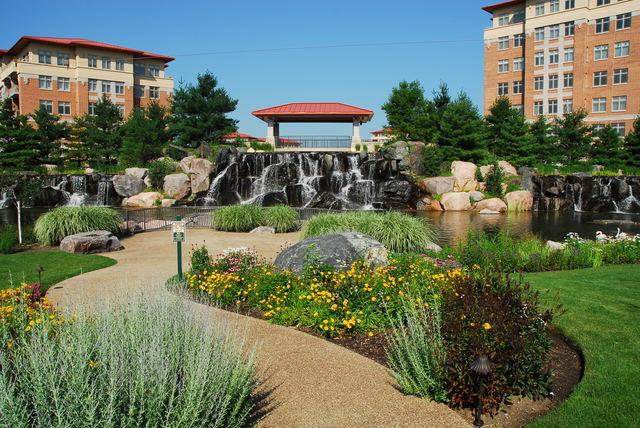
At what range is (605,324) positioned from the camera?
816 centimetres

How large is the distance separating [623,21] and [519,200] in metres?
29.9

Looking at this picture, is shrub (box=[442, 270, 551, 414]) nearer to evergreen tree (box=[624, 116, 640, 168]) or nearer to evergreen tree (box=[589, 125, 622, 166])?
evergreen tree (box=[624, 116, 640, 168])

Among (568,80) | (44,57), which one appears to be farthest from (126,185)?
(568,80)

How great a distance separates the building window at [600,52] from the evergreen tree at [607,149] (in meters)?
14.8

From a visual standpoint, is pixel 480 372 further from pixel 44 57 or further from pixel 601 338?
pixel 44 57

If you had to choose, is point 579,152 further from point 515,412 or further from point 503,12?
point 515,412

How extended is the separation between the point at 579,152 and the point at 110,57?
184 ft

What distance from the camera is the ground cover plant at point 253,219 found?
2155 cm

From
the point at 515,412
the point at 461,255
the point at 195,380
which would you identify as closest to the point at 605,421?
the point at 515,412

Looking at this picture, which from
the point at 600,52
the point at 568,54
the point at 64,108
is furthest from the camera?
the point at 64,108

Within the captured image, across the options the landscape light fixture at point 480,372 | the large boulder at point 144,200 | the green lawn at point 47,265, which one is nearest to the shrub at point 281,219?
the green lawn at point 47,265

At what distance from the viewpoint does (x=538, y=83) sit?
60.3 m

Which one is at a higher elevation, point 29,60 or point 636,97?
point 29,60

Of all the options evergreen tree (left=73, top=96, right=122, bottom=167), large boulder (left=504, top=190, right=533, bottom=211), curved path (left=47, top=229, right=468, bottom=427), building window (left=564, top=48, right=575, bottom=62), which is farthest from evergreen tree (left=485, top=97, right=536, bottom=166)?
curved path (left=47, top=229, right=468, bottom=427)
